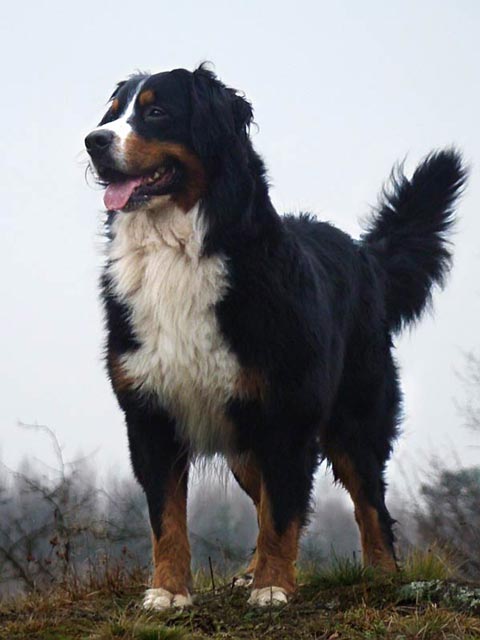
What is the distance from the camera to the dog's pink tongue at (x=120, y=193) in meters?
5.59

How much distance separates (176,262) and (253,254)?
15.8 inches

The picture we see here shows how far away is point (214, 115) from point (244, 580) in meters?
2.67

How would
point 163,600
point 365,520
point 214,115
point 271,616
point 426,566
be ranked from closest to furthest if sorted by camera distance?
point 271,616
point 163,600
point 214,115
point 426,566
point 365,520

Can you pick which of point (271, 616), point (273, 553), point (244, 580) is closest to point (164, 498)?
point (273, 553)

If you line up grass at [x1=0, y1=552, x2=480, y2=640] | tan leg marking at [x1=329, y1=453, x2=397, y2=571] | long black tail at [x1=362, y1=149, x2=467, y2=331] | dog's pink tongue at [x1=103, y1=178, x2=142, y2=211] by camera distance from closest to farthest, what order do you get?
grass at [x1=0, y1=552, x2=480, y2=640]
dog's pink tongue at [x1=103, y1=178, x2=142, y2=211]
tan leg marking at [x1=329, y1=453, x2=397, y2=571]
long black tail at [x1=362, y1=149, x2=467, y2=331]

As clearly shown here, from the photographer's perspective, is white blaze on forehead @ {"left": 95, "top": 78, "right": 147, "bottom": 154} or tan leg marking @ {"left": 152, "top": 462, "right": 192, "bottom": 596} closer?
white blaze on forehead @ {"left": 95, "top": 78, "right": 147, "bottom": 154}

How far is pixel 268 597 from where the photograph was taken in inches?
219

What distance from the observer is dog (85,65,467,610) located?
561 cm

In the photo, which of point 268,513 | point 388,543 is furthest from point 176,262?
point 388,543

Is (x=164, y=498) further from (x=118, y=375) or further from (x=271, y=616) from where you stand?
(x=271, y=616)

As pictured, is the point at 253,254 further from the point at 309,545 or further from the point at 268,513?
the point at 309,545

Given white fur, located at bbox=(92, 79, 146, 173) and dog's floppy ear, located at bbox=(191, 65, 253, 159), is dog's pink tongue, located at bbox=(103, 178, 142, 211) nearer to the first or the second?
white fur, located at bbox=(92, 79, 146, 173)

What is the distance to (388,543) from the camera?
22.5 ft

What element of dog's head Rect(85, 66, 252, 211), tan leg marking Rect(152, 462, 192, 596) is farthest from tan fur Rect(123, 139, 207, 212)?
tan leg marking Rect(152, 462, 192, 596)
